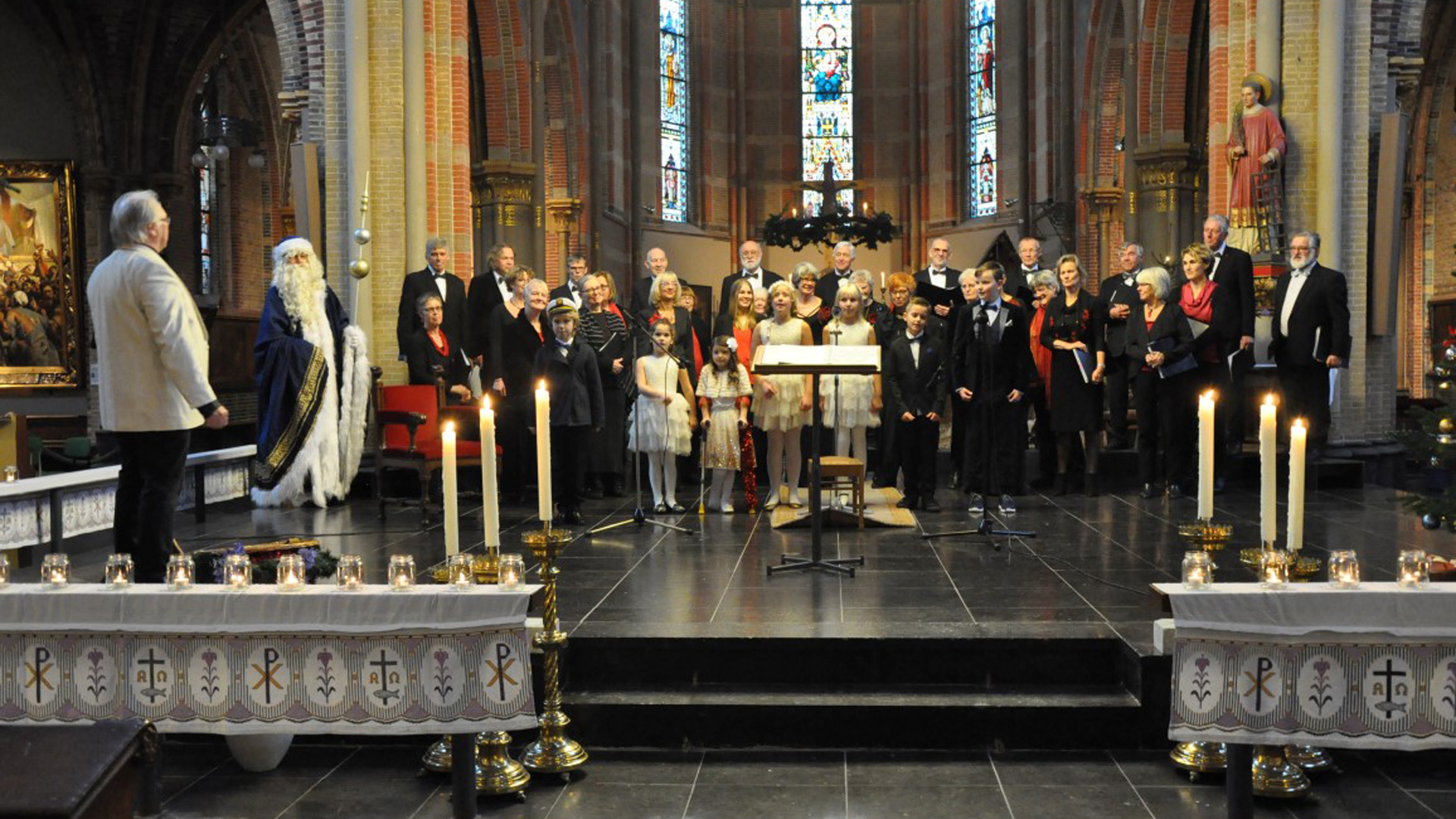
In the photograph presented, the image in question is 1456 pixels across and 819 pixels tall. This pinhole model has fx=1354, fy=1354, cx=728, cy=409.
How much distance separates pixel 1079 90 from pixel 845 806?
19.2 m

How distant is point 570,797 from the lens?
15.1 feet

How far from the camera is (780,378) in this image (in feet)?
30.0

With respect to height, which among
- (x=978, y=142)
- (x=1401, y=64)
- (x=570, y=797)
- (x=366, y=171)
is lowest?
(x=570, y=797)

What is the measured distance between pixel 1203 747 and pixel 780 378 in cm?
485

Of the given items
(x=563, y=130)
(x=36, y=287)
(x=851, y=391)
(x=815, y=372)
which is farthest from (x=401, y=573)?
(x=563, y=130)

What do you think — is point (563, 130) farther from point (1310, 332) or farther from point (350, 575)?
point (350, 575)

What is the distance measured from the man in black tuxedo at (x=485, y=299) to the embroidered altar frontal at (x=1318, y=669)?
769 cm

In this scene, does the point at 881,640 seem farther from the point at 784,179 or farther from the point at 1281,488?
the point at 784,179

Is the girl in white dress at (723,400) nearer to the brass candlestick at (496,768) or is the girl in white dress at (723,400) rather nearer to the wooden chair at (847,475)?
the wooden chair at (847,475)

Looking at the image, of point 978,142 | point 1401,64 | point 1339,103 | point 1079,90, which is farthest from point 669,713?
point 978,142

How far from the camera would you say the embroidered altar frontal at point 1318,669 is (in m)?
3.98

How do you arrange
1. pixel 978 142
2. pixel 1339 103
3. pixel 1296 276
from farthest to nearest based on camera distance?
pixel 978 142 < pixel 1339 103 < pixel 1296 276

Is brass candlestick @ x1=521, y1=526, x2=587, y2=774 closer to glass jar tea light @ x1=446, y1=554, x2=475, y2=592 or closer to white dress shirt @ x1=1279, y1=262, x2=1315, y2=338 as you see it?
glass jar tea light @ x1=446, y1=554, x2=475, y2=592

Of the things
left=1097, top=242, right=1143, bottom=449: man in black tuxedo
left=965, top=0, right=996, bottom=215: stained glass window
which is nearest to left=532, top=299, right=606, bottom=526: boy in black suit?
left=1097, top=242, right=1143, bottom=449: man in black tuxedo
